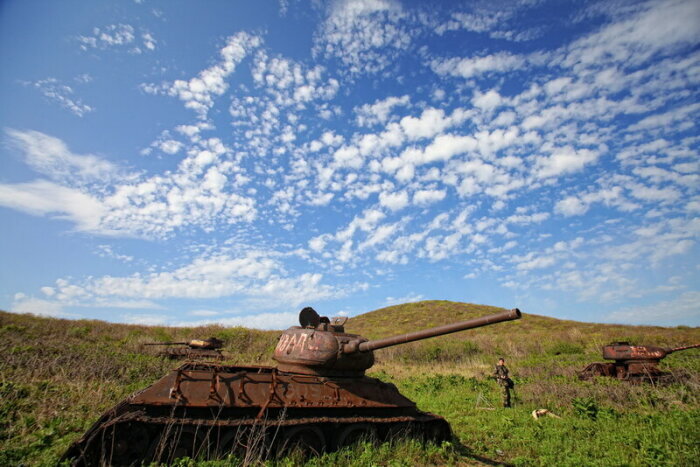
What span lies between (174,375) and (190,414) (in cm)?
77

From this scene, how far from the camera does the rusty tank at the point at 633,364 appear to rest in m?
14.7

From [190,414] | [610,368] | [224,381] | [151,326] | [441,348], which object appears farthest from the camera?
[151,326]

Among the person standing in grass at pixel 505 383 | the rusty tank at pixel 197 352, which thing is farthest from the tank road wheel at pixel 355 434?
the rusty tank at pixel 197 352

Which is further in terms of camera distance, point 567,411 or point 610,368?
point 610,368

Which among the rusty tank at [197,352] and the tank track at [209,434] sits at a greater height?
the rusty tank at [197,352]

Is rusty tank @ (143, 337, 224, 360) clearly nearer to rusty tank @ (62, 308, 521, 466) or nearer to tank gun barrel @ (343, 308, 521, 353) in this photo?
rusty tank @ (62, 308, 521, 466)

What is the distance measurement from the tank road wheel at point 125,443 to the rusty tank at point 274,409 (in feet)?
0.05

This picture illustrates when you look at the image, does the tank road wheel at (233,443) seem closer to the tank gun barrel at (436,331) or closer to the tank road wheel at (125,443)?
the tank road wheel at (125,443)

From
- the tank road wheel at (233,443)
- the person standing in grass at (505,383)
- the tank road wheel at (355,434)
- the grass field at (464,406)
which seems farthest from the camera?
the person standing in grass at (505,383)

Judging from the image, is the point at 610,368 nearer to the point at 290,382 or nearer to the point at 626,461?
the point at 626,461

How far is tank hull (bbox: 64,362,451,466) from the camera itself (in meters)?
6.13

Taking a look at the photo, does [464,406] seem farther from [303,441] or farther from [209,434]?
[209,434]

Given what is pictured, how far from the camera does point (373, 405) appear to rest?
8.44 meters

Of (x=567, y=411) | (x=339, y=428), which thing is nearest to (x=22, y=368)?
(x=339, y=428)
